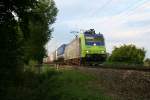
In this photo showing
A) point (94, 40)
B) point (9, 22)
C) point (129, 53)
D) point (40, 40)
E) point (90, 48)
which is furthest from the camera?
point (129, 53)

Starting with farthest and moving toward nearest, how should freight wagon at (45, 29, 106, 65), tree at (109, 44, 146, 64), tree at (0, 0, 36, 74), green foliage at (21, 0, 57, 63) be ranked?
tree at (109, 44, 146, 64) → green foliage at (21, 0, 57, 63) → freight wagon at (45, 29, 106, 65) → tree at (0, 0, 36, 74)

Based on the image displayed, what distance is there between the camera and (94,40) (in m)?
43.2

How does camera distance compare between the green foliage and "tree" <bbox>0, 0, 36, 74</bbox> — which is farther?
the green foliage

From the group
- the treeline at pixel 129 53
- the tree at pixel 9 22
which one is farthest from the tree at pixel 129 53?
the tree at pixel 9 22

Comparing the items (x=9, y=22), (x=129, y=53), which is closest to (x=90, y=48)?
(x=9, y=22)

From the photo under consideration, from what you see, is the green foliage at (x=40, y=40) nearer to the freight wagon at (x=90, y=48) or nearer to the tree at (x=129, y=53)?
the freight wagon at (x=90, y=48)

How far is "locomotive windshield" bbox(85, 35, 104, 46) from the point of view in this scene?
1684 inches

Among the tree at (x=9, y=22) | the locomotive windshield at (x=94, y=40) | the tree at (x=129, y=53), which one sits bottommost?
the tree at (x=9, y=22)

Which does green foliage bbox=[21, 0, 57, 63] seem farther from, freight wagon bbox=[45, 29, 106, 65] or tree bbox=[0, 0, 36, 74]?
tree bbox=[0, 0, 36, 74]

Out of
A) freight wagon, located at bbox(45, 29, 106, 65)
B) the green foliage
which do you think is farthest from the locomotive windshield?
the green foliage

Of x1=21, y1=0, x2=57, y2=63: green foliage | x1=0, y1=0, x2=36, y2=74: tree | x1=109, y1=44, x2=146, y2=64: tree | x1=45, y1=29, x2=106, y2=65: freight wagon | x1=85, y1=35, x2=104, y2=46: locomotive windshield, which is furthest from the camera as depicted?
x1=109, y1=44, x2=146, y2=64: tree

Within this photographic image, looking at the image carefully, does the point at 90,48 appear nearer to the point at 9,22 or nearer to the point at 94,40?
the point at 94,40

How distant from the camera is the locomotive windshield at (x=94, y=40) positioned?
4278 cm

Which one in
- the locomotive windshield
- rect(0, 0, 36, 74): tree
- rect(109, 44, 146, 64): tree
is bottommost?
rect(0, 0, 36, 74): tree
